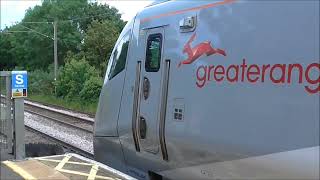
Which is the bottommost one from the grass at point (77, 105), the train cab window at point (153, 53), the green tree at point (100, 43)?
the grass at point (77, 105)

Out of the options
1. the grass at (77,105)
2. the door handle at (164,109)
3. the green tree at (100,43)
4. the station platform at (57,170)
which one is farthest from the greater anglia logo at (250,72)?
the green tree at (100,43)

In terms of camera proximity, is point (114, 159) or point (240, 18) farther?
point (114, 159)

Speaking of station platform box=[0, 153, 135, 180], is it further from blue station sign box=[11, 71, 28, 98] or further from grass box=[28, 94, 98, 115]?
grass box=[28, 94, 98, 115]

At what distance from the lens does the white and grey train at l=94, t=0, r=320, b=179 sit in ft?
15.0

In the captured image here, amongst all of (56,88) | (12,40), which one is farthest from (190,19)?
(12,40)

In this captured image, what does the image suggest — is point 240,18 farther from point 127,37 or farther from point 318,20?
point 127,37

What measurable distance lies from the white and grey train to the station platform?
1.87 ft

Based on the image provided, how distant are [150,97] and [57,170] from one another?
4.88ft

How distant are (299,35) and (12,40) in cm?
8054

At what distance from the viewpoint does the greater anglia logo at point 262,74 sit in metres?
4.47

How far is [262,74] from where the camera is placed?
4922 millimetres

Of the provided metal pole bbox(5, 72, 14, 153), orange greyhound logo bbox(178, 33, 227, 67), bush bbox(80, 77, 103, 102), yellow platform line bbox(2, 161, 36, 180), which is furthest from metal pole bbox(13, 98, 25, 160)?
bush bbox(80, 77, 103, 102)

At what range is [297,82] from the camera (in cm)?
458

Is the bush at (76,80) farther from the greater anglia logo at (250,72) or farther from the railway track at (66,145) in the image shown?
the greater anglia logo at (250,72)
